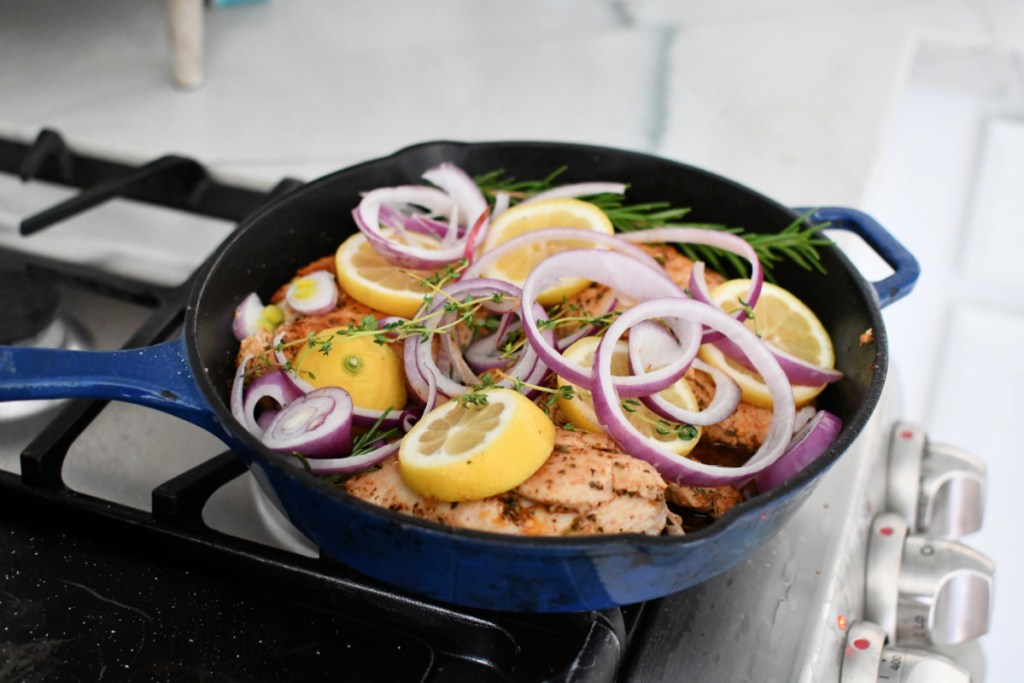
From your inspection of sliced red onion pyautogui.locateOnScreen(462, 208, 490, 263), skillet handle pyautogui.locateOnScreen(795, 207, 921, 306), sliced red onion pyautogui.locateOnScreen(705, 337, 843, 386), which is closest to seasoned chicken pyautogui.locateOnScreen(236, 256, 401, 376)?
sliced red onion pyautogui.locateOnScreen(462, 208, 490, 263)

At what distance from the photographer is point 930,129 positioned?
6.74 ft

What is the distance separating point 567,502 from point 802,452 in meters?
0.24

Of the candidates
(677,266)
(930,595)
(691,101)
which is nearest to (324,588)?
(677,266)

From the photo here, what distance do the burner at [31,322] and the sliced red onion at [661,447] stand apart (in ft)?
2.13

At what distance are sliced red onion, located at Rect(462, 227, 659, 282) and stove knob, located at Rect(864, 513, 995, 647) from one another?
416 millimetres

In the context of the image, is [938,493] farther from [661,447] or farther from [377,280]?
[377,280]

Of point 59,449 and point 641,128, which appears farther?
point 641,128

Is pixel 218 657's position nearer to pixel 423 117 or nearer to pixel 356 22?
pixel 423 117

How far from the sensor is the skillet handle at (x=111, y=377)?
2.78 feet

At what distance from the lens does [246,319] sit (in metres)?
1.10

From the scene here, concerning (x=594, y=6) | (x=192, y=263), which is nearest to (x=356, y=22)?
(x=594, y=6)

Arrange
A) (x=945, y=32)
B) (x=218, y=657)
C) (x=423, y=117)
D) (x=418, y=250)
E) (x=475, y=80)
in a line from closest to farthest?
(x=218, y=657) < (x=418, y=250) < (x=423, y=117) < (x=475, y=80) < (x=945, y=32)

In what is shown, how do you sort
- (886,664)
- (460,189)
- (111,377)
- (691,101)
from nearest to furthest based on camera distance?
(111,377) → (886,664) → (460,189) → (691,101)

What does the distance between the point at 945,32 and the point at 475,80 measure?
945 millimetres
